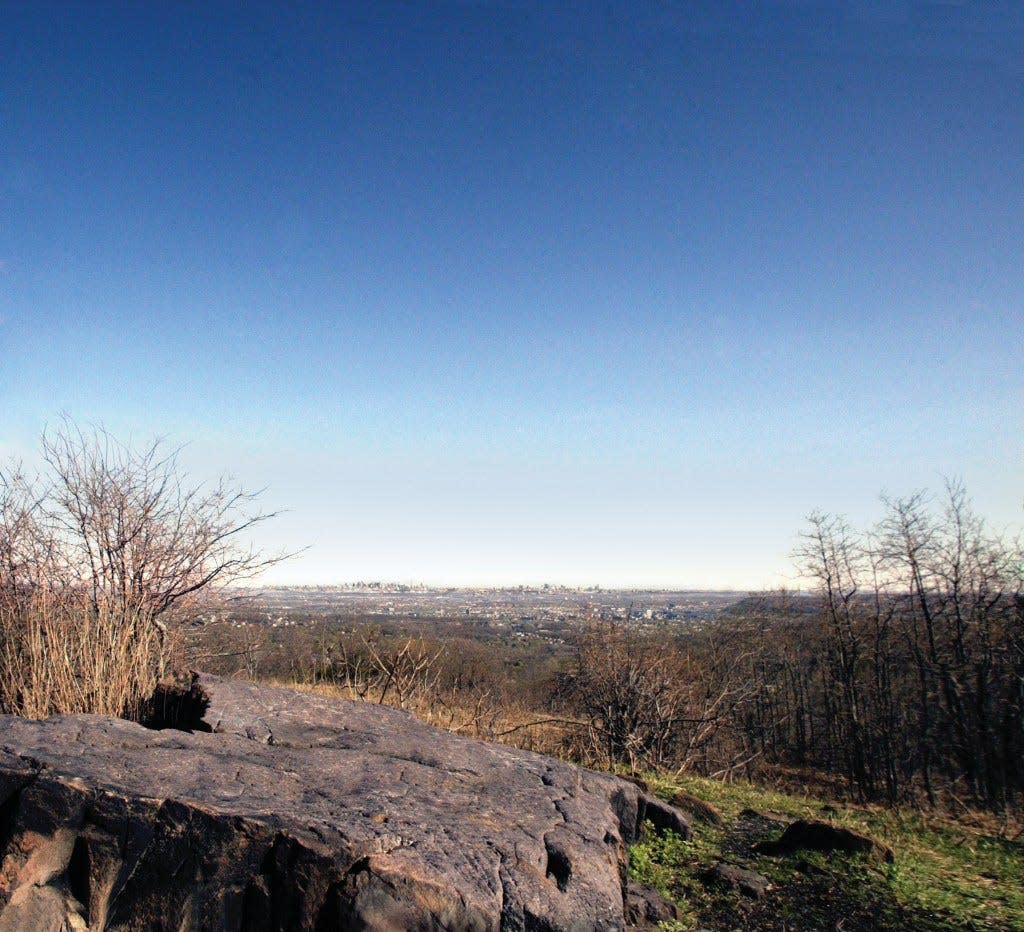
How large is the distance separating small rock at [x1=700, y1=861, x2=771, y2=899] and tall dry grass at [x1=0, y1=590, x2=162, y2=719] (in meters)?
4.77

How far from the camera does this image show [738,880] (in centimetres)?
473

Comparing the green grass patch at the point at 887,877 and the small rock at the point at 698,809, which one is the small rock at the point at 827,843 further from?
the small rock at the point at 698,809

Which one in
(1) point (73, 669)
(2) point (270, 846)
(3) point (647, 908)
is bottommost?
(3) point (647, 908)

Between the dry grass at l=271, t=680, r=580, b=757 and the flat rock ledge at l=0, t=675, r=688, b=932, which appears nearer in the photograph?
the flat rock ledge at l=0, t=675, r=688, b=932

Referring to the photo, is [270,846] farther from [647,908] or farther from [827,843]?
[827,843]

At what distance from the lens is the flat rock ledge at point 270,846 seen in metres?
2.75

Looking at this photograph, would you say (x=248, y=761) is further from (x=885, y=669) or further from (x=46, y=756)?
(x=885, y=669)

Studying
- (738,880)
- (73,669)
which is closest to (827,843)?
(738,880)

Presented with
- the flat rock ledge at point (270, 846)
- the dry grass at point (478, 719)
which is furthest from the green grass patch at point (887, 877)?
the dry grass at point (478, 719)

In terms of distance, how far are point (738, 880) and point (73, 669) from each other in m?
5.52

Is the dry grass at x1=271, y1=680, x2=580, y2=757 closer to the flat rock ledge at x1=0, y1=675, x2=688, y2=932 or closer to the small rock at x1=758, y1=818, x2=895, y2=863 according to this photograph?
the small rock at x1=758, y1=818, x2=895, y2=863

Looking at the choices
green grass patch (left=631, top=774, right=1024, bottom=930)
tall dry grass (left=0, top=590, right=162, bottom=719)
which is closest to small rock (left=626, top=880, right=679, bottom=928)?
green grass patch (left=631, top=774, right=1024, bottom=930)

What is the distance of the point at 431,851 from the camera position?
2.98 m

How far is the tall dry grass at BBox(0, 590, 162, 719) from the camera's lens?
5.21 meters
